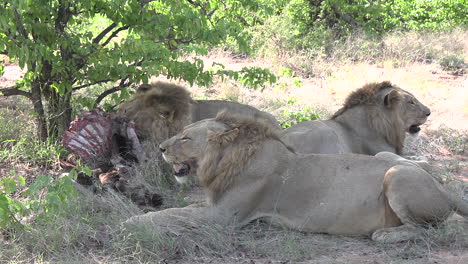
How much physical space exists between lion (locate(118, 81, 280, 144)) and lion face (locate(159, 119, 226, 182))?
1.74 meters

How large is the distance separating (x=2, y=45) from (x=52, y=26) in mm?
1185

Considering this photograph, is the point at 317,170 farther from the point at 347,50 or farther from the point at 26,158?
the point at 347,50

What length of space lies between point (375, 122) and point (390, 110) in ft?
0.72

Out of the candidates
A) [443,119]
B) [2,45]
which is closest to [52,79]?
[2,45]

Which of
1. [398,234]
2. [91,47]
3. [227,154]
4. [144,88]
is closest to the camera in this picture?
[398,234]

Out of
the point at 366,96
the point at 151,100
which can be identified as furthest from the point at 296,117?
the point at 151,100

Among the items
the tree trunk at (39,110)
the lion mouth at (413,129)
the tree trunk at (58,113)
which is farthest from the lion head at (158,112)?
the lion mouth at (413,129)

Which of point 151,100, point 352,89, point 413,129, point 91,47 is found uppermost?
point 91,47

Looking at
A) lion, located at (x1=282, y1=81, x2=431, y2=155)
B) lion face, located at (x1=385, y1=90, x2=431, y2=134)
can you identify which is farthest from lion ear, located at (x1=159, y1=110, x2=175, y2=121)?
lion face, located at (x1=385, y1=90, x2=431, y2=134)

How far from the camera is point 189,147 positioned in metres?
5.32

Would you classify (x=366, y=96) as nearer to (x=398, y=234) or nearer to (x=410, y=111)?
(x=410, y=111)

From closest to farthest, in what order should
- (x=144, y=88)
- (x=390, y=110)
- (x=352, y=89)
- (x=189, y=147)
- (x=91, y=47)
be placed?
(x=189, y=147)
(x=91, y=47)
(x=390, y=110)
(x=144, y=88)
(x=352, y=89)

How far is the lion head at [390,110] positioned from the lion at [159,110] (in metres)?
1.07

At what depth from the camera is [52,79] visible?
7.27 metres
